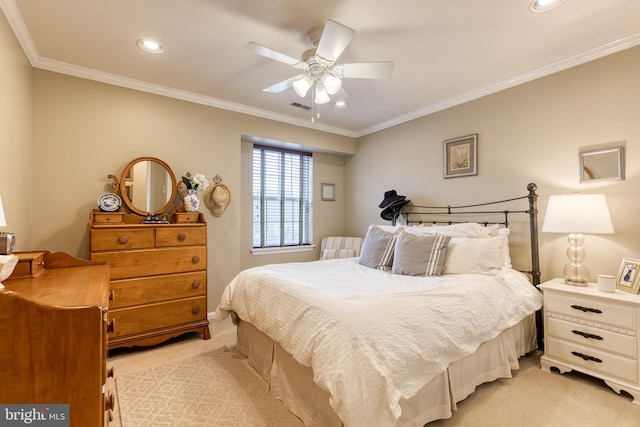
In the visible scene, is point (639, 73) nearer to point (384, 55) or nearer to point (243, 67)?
point (384, 55)

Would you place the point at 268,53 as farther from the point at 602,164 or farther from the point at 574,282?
the point at 574,282

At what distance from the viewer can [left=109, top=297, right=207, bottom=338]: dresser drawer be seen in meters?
2.56

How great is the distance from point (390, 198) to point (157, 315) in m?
3.01

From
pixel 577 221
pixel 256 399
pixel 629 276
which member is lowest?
pixel 256 399

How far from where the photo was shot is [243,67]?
269 centimetres

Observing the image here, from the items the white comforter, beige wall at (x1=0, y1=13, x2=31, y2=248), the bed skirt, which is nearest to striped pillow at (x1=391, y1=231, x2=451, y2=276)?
the white comforter

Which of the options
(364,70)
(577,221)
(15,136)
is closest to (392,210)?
(577,221)

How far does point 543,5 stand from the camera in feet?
6.20

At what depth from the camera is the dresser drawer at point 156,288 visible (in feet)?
8.36

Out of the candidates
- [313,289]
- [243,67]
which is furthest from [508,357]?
[243,67]

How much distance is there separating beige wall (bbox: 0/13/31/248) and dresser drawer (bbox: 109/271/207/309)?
0.80 m

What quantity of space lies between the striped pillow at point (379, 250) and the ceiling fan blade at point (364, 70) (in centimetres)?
153

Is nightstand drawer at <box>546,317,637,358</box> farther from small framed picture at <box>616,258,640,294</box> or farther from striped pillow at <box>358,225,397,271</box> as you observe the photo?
striped pillow at <box>358,225,397,271</box>

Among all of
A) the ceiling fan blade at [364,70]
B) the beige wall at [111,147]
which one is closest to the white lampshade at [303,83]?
the ceiling fan blade at [364,70]
